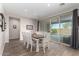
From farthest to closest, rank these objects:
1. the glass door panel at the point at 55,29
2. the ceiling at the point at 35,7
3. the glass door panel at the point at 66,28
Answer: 1. the glass door panel at the point at 55,29
2. the glass door panel at the point at 66,28
3. the ceiling at the point at 35,7

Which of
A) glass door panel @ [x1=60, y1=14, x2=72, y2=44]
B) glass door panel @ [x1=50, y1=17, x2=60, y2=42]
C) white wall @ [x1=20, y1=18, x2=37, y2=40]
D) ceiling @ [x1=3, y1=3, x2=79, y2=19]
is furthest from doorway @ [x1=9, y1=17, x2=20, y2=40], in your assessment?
glass door panel @ [x1=60, y1=14, x2=72, y2=44]

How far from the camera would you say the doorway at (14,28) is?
4.93 m

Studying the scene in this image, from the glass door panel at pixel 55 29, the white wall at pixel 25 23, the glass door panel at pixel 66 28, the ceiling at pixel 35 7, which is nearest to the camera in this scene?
the ceiling at pixel 35 7

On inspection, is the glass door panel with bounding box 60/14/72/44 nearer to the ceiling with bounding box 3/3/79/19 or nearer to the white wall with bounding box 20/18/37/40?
the ceiling with bounding box 3/3/79/19

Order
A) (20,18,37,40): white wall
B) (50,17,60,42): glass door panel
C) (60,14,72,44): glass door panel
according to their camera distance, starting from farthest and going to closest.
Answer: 1. (50,17,60,42): glass door panel
2. (20,18,37,40): white wall
3. (60,14,72,44): glass door panel

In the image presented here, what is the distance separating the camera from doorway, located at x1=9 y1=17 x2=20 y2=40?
4926 millimetres

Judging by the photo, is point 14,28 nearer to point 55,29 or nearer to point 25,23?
point 25,23

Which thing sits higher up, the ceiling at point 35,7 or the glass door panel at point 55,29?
the ceiling at point 35,7

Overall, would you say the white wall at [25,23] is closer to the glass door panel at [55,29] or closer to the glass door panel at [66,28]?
the glass door panel at [55,29]

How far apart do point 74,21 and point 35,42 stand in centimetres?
239

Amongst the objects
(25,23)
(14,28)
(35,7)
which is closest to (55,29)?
(25,23)

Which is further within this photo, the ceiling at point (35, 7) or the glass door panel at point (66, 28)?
the glass door panel at point (66, 28)

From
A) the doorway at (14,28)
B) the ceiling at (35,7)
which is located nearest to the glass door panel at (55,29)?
the ceiling at (35,7)

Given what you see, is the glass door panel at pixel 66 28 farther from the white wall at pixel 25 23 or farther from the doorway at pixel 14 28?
the doorway at pixel 14 28
